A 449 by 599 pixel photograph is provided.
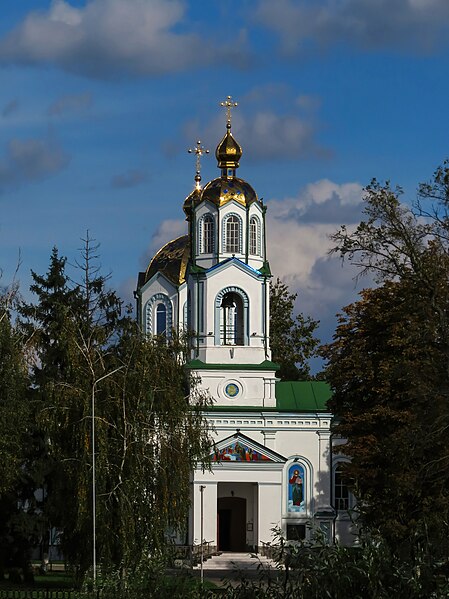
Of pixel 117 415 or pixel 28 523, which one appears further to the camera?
pixel 28 523

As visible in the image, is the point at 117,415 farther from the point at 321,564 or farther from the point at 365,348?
the point at 321,564

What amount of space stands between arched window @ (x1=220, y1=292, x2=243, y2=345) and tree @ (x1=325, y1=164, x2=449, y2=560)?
382 inches

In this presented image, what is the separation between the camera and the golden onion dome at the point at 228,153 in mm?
56625

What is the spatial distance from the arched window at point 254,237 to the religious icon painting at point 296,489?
8.67m

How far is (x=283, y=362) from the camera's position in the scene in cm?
7338

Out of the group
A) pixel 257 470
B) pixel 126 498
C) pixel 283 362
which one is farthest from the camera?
pixel 283 362

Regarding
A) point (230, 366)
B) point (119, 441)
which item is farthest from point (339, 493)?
point (119, 441)

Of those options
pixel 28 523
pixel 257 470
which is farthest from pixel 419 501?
pixel 257 470

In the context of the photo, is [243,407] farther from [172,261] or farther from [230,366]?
[172,261]

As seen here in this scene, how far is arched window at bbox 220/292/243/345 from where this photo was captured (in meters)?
55.3

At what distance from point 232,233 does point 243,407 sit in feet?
22.5

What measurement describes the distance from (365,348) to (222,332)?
1157 cm

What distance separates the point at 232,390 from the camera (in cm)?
5591

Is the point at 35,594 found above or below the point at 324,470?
below
